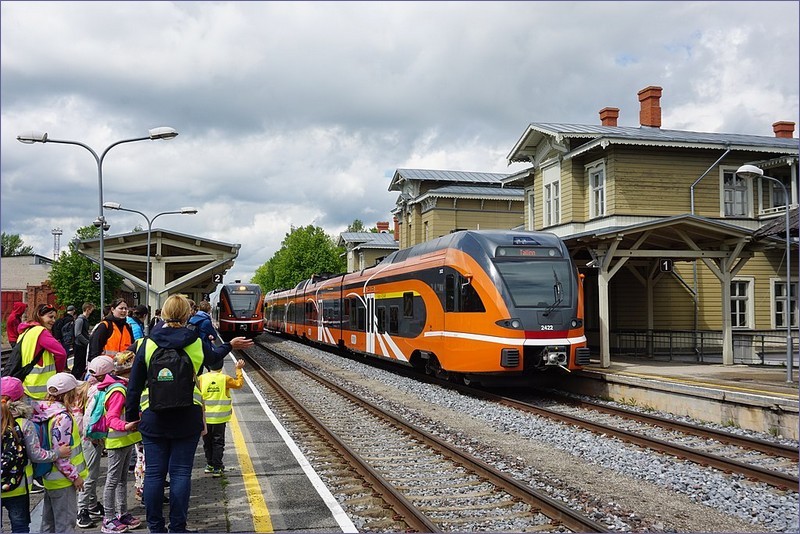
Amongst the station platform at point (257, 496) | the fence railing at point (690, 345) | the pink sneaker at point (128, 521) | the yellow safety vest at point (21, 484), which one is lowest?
the station platform at point (257, 496)

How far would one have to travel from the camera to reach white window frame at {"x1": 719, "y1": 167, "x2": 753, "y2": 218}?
24.3 metres

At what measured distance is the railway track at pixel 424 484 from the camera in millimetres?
6223

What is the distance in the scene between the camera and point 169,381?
5.06 metres

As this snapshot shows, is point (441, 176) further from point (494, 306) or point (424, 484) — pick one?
point (424, 484)

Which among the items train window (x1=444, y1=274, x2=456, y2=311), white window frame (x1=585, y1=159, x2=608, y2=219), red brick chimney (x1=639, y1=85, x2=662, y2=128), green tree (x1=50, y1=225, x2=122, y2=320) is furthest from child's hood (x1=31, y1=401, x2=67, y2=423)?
green tree (x1=50, y1=225, x2=122, y2=320)

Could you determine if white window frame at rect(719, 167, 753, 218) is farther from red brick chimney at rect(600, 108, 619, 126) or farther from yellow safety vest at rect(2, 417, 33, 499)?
yellow safety vest at rect(2, 417, 33, 499)

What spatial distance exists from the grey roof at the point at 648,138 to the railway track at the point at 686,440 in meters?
11.5

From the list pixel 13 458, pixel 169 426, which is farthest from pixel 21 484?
pixel 169 426

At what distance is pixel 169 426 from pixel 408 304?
12.3m

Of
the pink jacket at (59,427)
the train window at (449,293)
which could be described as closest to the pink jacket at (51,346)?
the pink jacket at (59,427)

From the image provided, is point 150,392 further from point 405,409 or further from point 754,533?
point 405,409

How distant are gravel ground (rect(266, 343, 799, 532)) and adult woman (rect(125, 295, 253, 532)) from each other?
3541 millimetres

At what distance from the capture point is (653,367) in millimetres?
17641

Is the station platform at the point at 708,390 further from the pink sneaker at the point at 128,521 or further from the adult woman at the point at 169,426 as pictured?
the pink sneaker at the point at 128,521
